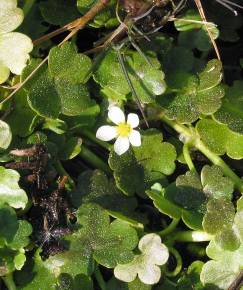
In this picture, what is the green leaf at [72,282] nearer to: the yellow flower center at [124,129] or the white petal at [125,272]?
the white petal at [125,272]

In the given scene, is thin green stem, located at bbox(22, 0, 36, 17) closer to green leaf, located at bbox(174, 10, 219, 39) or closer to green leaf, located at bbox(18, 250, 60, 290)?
green leaf, located at bbox(174, 10, 219, 39)

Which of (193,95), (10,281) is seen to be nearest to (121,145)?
(193,95)

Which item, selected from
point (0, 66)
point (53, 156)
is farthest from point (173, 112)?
point (0, 66)

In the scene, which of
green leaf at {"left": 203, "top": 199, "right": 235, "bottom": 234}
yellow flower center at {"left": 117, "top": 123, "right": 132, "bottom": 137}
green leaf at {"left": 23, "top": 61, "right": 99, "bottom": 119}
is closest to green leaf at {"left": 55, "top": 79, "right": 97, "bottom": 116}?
green leaf at {"left": 23, "top": 61, "right": 99, "bottom": 119}

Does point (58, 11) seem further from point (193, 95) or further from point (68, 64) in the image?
point (193, 95)

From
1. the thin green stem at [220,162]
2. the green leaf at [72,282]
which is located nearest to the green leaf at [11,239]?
the green leaf at [72,282]
